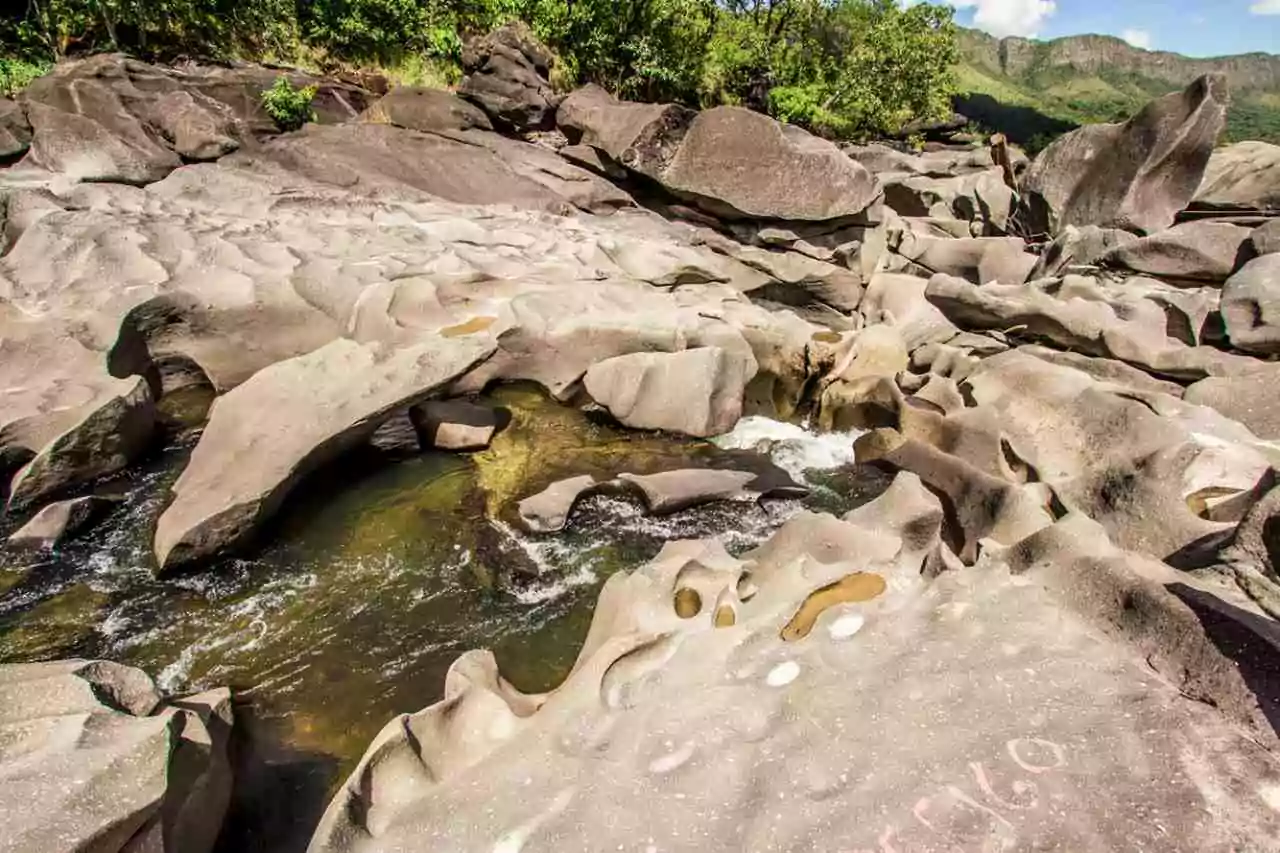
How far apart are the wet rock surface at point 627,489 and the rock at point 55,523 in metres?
0.03

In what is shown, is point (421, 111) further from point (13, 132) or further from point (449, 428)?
point (449, 428)

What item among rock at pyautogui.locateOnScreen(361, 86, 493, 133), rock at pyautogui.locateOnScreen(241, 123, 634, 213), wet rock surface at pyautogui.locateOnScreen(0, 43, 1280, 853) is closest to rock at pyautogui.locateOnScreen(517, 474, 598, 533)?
wet rock surface at pyautogui.locateOnScreen(0, 43, 1280, 853)

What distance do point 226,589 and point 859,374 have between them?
7508 millimetres

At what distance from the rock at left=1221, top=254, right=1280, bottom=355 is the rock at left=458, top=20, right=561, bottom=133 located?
13.8 m

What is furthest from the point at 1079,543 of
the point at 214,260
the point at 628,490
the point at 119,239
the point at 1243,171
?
the point at 1243,171

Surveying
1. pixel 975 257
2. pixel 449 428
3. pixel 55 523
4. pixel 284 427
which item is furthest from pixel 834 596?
pixel 975 257

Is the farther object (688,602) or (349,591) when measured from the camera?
(349,591)

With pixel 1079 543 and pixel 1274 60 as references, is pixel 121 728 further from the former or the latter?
pixel 1274 60

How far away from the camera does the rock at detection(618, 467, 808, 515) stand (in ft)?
23.0

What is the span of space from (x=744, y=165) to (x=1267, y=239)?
7.92 m

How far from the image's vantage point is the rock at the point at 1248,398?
22.2 feet

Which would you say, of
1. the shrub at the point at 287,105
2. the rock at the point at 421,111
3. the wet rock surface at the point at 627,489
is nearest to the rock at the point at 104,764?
the wet rock surface at the point at 627,489

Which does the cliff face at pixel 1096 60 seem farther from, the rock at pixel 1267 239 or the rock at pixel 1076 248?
the rock at pixel 1267 239

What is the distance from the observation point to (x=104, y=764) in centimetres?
302
